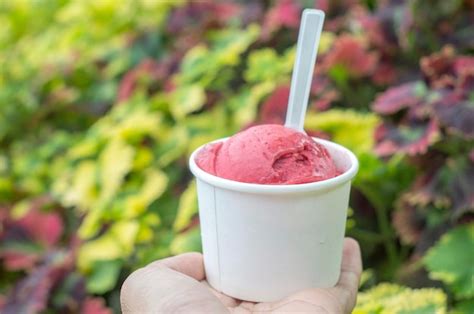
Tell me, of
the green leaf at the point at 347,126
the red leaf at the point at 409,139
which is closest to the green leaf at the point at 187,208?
the green leaf at the point at 347,126

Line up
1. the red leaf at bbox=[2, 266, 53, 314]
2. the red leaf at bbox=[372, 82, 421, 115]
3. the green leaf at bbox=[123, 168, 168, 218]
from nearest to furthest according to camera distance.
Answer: the red leaf at bbox=[372, 82, 421, 115] → the red leaf at bbox=[2, 266, 53, 314] → the green leaf at bbox=[123, 168, 168, 218]

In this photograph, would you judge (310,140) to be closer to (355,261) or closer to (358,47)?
(355,261)

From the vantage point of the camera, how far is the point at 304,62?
1084mm

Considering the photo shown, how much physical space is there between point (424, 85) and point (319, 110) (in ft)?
1.43

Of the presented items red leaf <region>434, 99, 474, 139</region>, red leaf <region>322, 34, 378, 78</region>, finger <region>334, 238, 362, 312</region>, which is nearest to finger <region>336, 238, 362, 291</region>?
finger <region>334, 238, 362, 312</region>

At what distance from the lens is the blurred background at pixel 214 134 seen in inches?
65.0

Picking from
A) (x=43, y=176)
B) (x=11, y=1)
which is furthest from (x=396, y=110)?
(x=11, y=1)

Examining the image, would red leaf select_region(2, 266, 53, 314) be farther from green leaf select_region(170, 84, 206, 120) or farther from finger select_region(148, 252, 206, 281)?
finger select_region(148, 252, 206, 281)

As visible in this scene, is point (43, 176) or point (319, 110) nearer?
point (319, 110)

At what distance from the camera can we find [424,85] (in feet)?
5.82

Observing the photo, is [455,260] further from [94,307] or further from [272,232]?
[94,307]

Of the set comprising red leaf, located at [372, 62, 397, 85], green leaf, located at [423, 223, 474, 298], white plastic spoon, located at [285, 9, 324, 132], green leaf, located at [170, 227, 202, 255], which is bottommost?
green leaf, located at [170, 227, 202, 255]

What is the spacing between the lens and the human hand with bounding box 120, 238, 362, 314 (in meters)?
0.92

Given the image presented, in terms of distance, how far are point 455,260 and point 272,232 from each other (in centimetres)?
74
